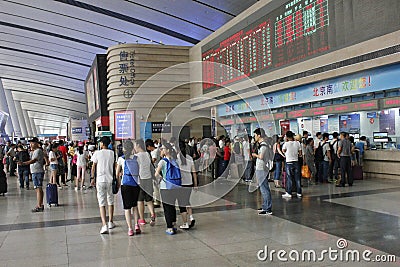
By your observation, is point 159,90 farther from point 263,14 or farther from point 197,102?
point 263,14

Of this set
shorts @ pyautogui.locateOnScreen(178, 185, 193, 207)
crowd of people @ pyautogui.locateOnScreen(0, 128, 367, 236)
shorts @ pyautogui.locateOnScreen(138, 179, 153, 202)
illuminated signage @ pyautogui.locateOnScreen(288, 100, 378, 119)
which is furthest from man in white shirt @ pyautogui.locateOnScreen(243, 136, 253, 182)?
shorts @ pyautogui.locateOnScreen(178, 185, 193, 207)

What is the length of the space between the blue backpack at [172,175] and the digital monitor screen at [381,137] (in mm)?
8205

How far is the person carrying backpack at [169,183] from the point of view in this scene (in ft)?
19.9

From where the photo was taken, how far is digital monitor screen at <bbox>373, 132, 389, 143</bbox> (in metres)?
11.8

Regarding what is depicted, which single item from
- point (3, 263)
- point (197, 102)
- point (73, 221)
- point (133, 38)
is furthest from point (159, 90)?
point (3, 263)

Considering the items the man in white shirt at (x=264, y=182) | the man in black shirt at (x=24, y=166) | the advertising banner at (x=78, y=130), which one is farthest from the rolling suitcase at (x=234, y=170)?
the advertising banner at (x=78, y=130)

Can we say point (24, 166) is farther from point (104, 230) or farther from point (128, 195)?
point (128, 195)

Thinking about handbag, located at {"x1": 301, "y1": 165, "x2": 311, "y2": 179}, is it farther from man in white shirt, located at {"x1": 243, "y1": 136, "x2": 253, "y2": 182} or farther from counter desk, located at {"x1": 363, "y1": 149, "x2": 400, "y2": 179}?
counter desk, located at {"x1": 363, "y1": 149, "x2": 400, "y2": 179}

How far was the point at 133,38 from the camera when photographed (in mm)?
32688

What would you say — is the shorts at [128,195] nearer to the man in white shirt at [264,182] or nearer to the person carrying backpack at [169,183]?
the person carrying backpack at [169,183]

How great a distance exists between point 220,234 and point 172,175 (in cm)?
117

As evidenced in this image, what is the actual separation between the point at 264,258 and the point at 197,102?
17.3m

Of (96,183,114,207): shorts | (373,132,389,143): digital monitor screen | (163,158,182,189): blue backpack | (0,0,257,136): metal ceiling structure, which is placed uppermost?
(0,0,257,136): metal ceiling structure

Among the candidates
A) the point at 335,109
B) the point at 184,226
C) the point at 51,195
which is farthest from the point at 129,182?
the point at 335,109
